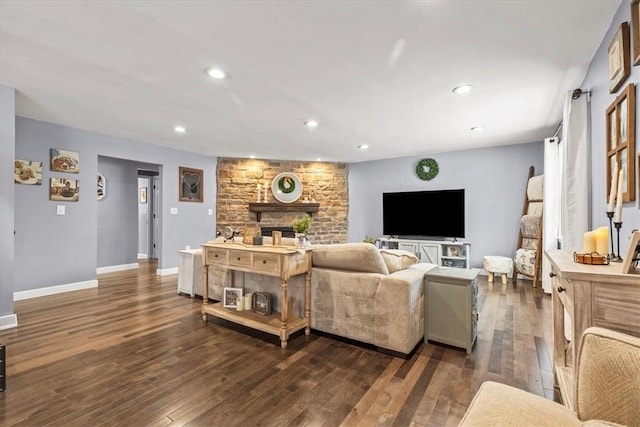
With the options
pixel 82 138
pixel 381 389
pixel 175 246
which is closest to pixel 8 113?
pixel 82 138

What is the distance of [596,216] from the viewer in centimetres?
238

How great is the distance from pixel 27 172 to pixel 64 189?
0.43m

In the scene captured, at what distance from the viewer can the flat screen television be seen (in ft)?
17.9

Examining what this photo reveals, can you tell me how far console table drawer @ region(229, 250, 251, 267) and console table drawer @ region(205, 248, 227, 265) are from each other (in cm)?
11

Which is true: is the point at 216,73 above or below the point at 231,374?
above

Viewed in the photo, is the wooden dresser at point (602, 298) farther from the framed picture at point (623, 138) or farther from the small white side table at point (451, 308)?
the small white side table at point (451, 308)

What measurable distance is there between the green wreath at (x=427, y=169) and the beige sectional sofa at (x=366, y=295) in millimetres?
3551

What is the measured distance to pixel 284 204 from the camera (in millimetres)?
6324

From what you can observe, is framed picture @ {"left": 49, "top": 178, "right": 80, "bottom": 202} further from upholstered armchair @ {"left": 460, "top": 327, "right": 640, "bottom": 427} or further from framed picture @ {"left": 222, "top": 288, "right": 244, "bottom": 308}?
upholstered armchair @ {"left": 460, "top": 327, "right": 640, "bottom": 427}

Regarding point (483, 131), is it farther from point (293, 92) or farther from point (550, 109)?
point (293, 92)

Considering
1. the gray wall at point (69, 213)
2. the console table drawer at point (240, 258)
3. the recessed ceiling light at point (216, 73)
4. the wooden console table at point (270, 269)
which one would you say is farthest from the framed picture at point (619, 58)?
the gray wall at point (69, 213)

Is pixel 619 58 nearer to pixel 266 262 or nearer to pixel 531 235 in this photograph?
pixel 266 262

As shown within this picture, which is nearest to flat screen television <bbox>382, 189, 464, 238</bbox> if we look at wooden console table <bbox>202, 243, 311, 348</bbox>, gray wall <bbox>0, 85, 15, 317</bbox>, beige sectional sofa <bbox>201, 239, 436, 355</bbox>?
beige sectional sofa <bbox>201, 239, 436, 355</bbox>

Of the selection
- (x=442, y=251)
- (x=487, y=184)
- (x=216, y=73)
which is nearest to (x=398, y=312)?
(x=216, y=73)
